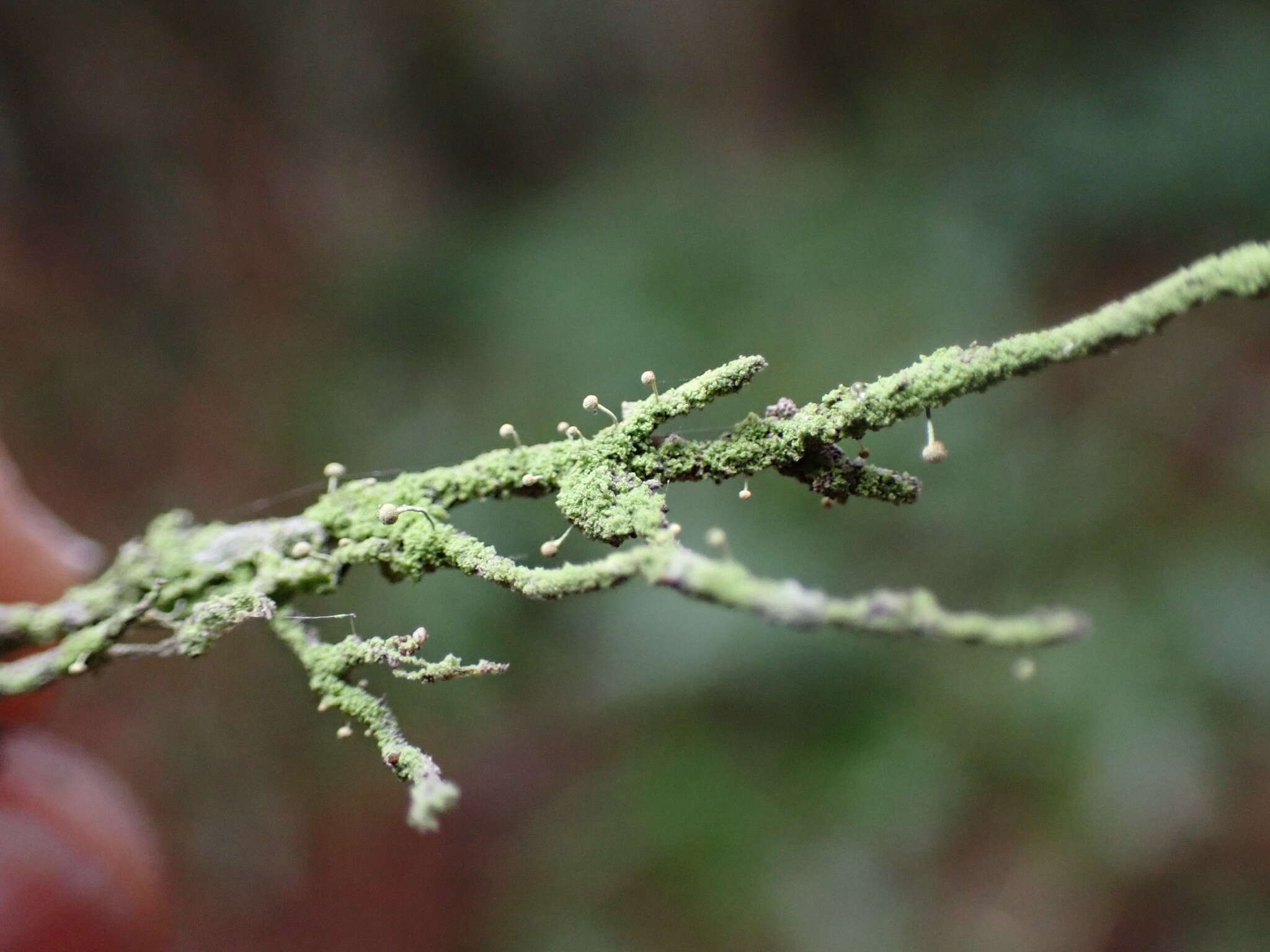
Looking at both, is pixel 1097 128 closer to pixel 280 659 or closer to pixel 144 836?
pixel 280 659

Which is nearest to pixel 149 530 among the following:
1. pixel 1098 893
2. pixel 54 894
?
pixel 54 894

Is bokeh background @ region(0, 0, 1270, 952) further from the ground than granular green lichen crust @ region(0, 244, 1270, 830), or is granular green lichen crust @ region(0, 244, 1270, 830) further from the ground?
bokeh background @ region(0, 0, 1270, 952)

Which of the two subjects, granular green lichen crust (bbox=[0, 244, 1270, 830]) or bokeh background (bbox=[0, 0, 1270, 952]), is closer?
granular green lichen crust (bbox=[0, 244, 1270, 830])

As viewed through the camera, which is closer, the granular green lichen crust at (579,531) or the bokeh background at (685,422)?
the granular green lichen crust at (579,531)

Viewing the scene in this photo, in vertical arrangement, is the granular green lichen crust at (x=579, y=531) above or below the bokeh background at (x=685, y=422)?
below
